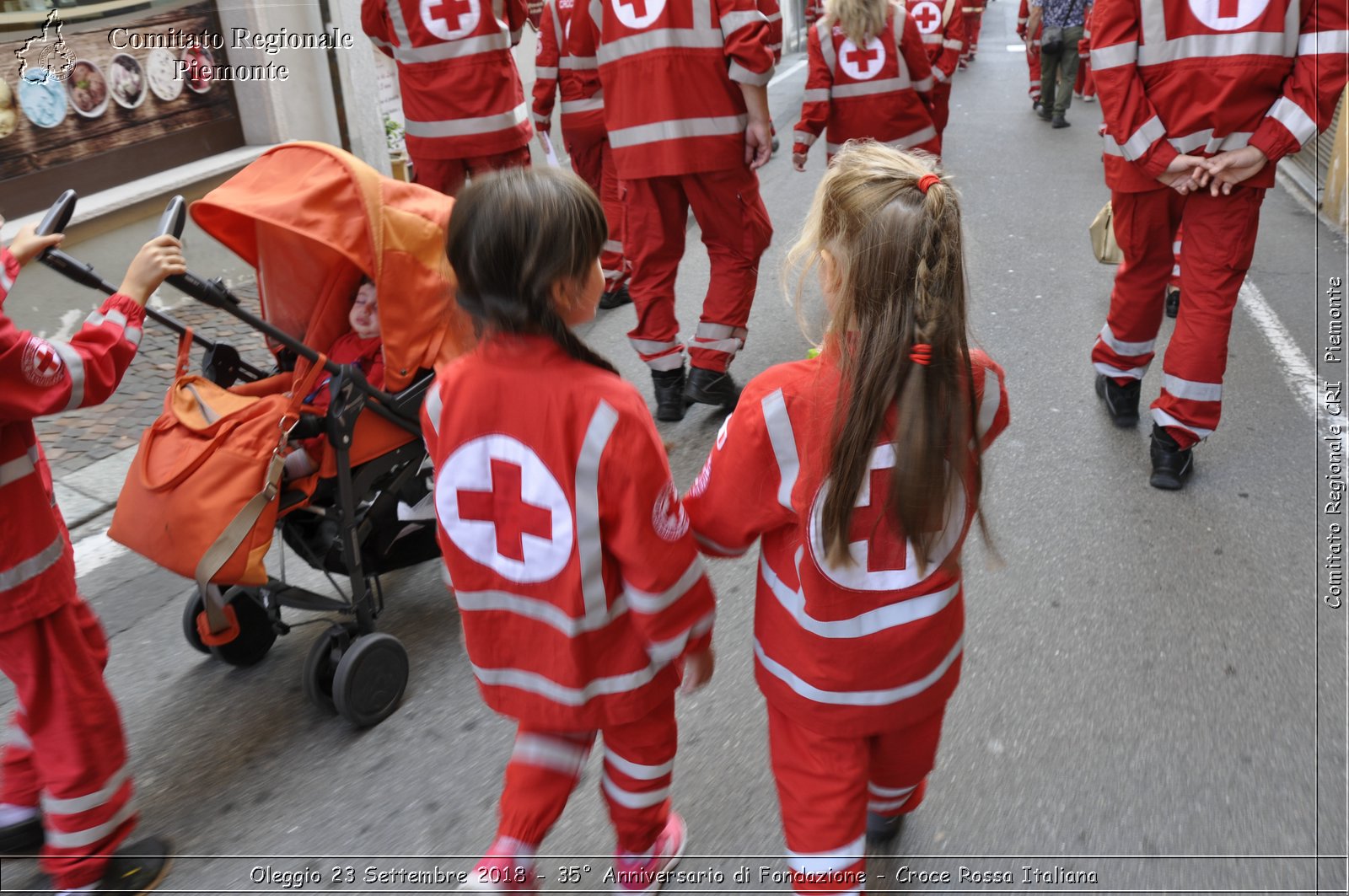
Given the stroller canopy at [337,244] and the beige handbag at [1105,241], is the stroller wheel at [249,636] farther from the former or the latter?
the beige handbag at [1105,241]

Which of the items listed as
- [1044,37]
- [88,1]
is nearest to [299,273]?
[88,1]

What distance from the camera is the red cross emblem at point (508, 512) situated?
197 centimetres

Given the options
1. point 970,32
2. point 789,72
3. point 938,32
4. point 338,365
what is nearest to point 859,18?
point 938,32

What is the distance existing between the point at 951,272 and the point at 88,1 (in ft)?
20.8

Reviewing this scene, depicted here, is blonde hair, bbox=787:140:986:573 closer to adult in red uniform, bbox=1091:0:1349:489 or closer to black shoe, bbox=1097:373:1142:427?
adult in red uniform, bbox=1091:0:1349:489

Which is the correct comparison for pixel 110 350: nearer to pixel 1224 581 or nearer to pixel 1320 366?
pixel 1224 581

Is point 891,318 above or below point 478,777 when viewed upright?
above

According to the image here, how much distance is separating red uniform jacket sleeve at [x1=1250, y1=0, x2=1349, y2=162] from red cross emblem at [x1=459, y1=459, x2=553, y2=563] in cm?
299

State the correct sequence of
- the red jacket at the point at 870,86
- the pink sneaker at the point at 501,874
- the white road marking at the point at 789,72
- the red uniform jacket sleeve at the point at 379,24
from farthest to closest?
the white road marking at the point at 789,72
the red jacket at the point at 870,86
the red uniform jacket sleeve at the point at 379,24
the pink sneaker at the point at 501,874

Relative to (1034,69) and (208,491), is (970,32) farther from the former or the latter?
(208,491)

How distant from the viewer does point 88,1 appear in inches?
247

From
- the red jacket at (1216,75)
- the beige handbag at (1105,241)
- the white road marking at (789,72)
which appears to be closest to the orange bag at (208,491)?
the red jacket at (1216,75)

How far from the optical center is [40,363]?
209 centimetres

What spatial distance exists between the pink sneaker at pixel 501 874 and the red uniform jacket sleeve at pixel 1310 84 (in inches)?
129
